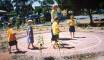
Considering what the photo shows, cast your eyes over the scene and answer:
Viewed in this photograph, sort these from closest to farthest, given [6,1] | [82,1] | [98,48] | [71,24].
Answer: [98,48] < [71,24] < [82,1] < [6,1]

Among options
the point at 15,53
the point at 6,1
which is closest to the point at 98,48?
the point at 15,53

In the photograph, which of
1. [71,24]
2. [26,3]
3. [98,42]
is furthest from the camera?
[26,3]

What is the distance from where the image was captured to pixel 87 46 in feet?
40.9

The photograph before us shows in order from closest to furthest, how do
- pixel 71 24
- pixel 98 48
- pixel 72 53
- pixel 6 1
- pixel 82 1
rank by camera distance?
pixel 72 53
pixel 98 48
pixel 71 24
pixel 82 1
pixel 6 1

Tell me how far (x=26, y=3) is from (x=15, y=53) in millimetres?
38452

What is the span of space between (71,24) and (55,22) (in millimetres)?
3080

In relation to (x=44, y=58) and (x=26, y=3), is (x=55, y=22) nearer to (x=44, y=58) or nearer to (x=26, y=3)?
(x=44, y=58)

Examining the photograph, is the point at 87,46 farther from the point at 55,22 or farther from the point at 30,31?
the point at 30,31

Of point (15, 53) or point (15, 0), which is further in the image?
point (15, 0)

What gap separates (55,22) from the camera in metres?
12.2

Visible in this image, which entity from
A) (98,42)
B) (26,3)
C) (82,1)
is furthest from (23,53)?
A: (26,3)

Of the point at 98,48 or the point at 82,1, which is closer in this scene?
the point at 98,48

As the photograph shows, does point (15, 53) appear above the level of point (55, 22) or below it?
below

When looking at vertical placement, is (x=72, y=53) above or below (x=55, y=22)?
below
